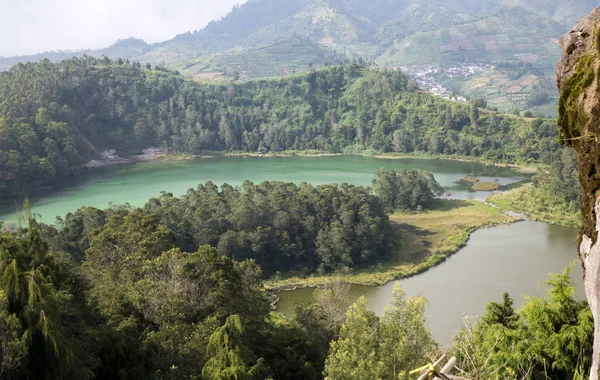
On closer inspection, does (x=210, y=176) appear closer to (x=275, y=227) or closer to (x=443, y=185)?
(x=443, y=185)

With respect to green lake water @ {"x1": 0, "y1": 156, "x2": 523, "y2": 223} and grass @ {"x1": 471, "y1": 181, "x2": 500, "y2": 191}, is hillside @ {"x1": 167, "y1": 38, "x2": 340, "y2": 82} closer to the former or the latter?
green lake water @ {"x1": 0, "y1": 156, "x2": 523, "y2": 223}

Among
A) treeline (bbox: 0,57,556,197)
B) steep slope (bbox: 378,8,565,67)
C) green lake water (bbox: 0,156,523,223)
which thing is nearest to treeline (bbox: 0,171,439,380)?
green lake water (bbox: 0,156,523,223)

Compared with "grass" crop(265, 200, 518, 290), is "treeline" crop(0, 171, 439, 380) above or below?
above

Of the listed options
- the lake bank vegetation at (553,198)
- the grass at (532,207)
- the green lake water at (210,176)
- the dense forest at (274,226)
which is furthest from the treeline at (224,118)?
the dense forest at (274,226)

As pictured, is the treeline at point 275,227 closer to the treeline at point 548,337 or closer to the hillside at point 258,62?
the treeline at point 548,337

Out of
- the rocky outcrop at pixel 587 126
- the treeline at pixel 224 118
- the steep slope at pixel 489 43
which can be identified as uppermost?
the steep slope at pixel 489 43

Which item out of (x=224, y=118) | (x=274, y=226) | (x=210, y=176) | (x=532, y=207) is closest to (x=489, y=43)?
(x=224, y=118)
